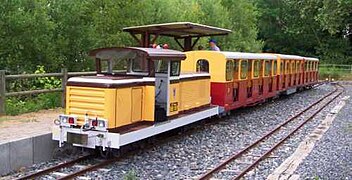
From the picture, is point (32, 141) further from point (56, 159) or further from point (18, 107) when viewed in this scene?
point (18, 107)

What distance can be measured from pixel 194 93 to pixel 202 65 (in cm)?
257

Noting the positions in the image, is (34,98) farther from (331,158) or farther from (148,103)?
(331,158)

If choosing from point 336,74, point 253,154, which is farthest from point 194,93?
point 336,74

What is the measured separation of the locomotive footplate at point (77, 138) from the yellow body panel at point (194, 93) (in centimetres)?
359

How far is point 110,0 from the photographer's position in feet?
66.3

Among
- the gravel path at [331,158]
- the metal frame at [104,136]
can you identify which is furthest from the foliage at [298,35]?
the metal frame at [104,136]

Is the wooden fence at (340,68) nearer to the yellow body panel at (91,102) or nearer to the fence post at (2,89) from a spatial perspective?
the fence post at (2,89)

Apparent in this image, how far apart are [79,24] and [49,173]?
34.4 feet

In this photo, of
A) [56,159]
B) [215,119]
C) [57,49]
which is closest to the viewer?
[56,159]

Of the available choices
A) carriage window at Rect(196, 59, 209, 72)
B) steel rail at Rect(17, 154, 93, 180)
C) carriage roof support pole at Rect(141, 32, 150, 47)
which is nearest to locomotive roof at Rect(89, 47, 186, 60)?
steel rail at Rect(17, 154, 93, 180)

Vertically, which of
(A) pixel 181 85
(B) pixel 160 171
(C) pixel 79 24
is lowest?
(B) pixel 160 171

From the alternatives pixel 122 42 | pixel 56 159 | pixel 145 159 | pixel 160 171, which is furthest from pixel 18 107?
pixel 122 42

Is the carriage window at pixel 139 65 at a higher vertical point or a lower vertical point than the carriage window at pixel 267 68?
higher

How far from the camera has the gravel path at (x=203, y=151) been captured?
9.55m
